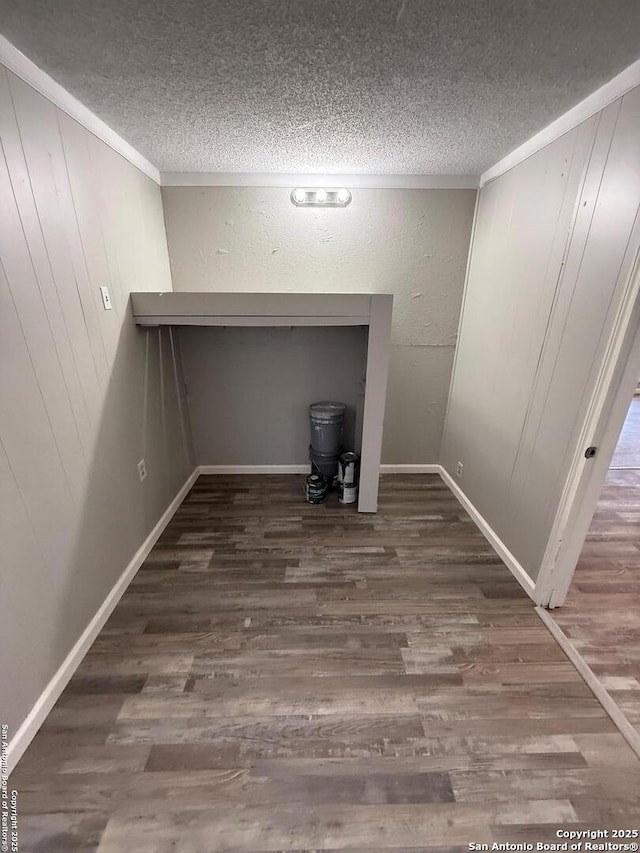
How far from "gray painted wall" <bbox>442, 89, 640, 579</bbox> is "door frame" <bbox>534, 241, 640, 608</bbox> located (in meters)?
0.04

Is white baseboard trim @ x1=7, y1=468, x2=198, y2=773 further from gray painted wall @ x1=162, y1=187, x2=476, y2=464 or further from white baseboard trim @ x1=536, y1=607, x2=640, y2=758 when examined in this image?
white baseboard trim @ x1=536, y1=607, x2=640, y2=758

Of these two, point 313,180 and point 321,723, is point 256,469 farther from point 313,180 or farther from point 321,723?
point 313,180

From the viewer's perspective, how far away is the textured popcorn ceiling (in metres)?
1.02

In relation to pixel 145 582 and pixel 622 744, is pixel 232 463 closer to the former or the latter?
pixel 145 582

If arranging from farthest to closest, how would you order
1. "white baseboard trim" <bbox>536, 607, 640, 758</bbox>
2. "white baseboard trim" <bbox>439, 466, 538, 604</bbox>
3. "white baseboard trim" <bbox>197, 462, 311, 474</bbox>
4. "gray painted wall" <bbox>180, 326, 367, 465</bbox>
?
"white baseboard trim" <bbox>197, 462, 311, 474</bbox> < "gray painted wall" <bbox>180, 326, 367, 465</bbox> < "white baseboard trim" <bbox>439, 466, 538, 604</bbox> < "white baseboard trim" <bbox>536, 607, 640, 758</bbox>

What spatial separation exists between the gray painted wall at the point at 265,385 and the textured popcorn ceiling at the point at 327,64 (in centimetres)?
122

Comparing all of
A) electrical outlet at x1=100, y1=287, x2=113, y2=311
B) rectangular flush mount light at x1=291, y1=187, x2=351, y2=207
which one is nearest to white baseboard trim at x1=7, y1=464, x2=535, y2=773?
electrical outlet at x1=100, y1=287, x2=113, y2=311

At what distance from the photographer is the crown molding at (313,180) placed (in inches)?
92.9

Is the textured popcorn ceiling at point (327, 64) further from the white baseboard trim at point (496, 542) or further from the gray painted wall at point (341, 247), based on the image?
the white baseboard trim at point (496, 542)

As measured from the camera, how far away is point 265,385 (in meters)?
2.89

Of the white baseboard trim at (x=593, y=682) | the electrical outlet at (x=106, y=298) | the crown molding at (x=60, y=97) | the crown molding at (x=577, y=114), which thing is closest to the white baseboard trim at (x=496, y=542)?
the white baseboard trim at (x=593, y=682)

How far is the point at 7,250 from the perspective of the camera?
3.75ft

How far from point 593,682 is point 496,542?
32.4 inches

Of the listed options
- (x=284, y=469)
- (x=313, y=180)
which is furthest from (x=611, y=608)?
(x=313, y=180)
